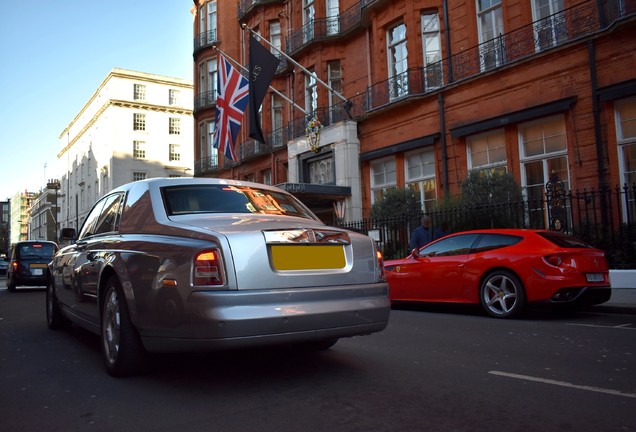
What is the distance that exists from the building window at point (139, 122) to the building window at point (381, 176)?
47.0 meters

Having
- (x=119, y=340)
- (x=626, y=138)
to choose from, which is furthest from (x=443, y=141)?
(x=119, y=340)

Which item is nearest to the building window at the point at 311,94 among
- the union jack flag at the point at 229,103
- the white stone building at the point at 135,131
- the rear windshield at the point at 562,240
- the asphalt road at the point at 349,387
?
the union jack flag at the point at 229,103

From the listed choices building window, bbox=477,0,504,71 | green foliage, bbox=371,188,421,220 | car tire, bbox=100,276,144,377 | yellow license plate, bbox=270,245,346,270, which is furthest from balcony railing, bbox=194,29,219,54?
yellow license plate, bbox=270,245,346,270

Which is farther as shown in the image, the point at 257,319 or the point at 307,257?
the point at 307,257

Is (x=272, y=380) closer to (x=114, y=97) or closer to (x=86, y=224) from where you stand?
(x=86, y=224)

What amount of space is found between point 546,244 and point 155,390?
6.19 metres

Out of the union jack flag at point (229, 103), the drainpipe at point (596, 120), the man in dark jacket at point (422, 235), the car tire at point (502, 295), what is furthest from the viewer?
the union jack flag at point (229, 103)

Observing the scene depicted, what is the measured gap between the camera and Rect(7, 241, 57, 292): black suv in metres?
16.8

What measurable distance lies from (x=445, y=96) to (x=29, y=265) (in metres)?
14.7

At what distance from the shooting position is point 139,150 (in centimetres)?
6031

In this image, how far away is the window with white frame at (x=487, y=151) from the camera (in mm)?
16156

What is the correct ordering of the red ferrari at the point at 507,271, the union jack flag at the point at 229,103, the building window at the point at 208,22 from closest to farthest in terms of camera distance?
1. the red ferrari at the point at 507,271
2. the union jack flag at the point at 229,103
3. the building window at the point at 208,22

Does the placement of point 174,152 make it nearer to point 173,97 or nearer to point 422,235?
point 173,97

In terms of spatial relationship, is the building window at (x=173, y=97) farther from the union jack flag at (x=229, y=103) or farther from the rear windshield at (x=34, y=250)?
the rear windshield at (x=34, y=250)
